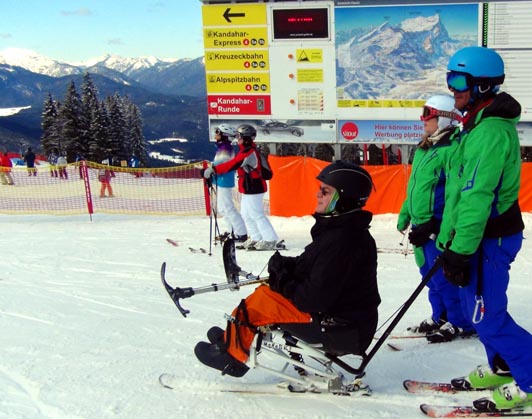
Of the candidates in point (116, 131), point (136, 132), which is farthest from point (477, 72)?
point (136, 132)

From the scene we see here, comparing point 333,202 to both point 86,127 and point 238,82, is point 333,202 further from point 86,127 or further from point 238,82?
point 86,127

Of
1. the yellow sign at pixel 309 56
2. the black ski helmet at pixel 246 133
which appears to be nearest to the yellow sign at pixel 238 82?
the yellow sign at pixel 309 56

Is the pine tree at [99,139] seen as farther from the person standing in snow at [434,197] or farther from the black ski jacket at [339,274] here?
the black ski jacket at [339,274]

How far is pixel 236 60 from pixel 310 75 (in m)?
1.96

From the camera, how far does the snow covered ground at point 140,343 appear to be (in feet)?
10.8

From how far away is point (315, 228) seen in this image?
10.5 ft

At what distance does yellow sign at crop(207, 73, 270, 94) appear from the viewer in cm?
1385

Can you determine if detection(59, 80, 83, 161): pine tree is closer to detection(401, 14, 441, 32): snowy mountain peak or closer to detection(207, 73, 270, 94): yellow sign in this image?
detection(207, 73, 270, 94): yellow sign

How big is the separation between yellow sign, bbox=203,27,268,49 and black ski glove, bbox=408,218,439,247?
1049 cm

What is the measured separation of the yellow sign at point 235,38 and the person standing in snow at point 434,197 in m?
10.1

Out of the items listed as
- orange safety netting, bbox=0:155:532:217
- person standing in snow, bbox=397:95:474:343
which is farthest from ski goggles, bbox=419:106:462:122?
orange safety netting, bbox=0:155:532:217

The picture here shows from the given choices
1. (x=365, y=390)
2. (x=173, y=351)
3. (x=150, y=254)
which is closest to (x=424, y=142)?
(x=365, y=390)

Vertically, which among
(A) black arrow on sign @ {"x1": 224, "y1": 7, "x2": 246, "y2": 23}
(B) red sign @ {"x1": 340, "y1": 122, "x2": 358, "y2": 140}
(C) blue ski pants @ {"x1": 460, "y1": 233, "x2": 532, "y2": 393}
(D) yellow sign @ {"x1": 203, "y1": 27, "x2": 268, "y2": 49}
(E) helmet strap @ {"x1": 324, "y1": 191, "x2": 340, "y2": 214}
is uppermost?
(A) black arrow on sign @ {"x1": 224, "y1": 7, "x2": 246, "y2": 23}

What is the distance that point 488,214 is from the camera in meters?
2.87
